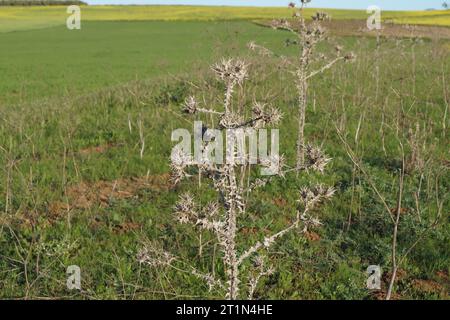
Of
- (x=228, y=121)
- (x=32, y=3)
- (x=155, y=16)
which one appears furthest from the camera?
(x=32, y=3)

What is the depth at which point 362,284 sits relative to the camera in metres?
4.79

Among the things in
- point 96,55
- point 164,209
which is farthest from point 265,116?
point 96,55

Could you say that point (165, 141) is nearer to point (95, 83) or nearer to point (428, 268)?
point (428, 268)

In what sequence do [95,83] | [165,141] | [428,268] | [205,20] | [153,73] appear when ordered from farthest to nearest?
[205,20], [153,73], [95,83], [165,141], [428,268]

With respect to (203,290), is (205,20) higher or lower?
higher

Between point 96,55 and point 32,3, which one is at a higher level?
point 32,3

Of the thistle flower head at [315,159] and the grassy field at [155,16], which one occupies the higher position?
the grassy field at [155,16]

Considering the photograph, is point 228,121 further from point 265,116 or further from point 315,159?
point 315,159

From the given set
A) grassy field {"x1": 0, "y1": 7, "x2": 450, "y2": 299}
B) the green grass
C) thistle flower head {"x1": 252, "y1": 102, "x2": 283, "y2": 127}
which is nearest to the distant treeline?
the green grass

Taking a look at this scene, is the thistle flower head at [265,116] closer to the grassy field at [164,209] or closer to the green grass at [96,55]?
the grassy field at [164,209]

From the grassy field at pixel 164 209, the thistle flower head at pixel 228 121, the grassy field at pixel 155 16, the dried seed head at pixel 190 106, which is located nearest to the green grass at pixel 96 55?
the grassy field at pixel 164 209

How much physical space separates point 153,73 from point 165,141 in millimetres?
18669

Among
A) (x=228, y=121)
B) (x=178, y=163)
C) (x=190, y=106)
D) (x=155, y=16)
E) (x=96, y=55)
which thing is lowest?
(x=96, y=55)
